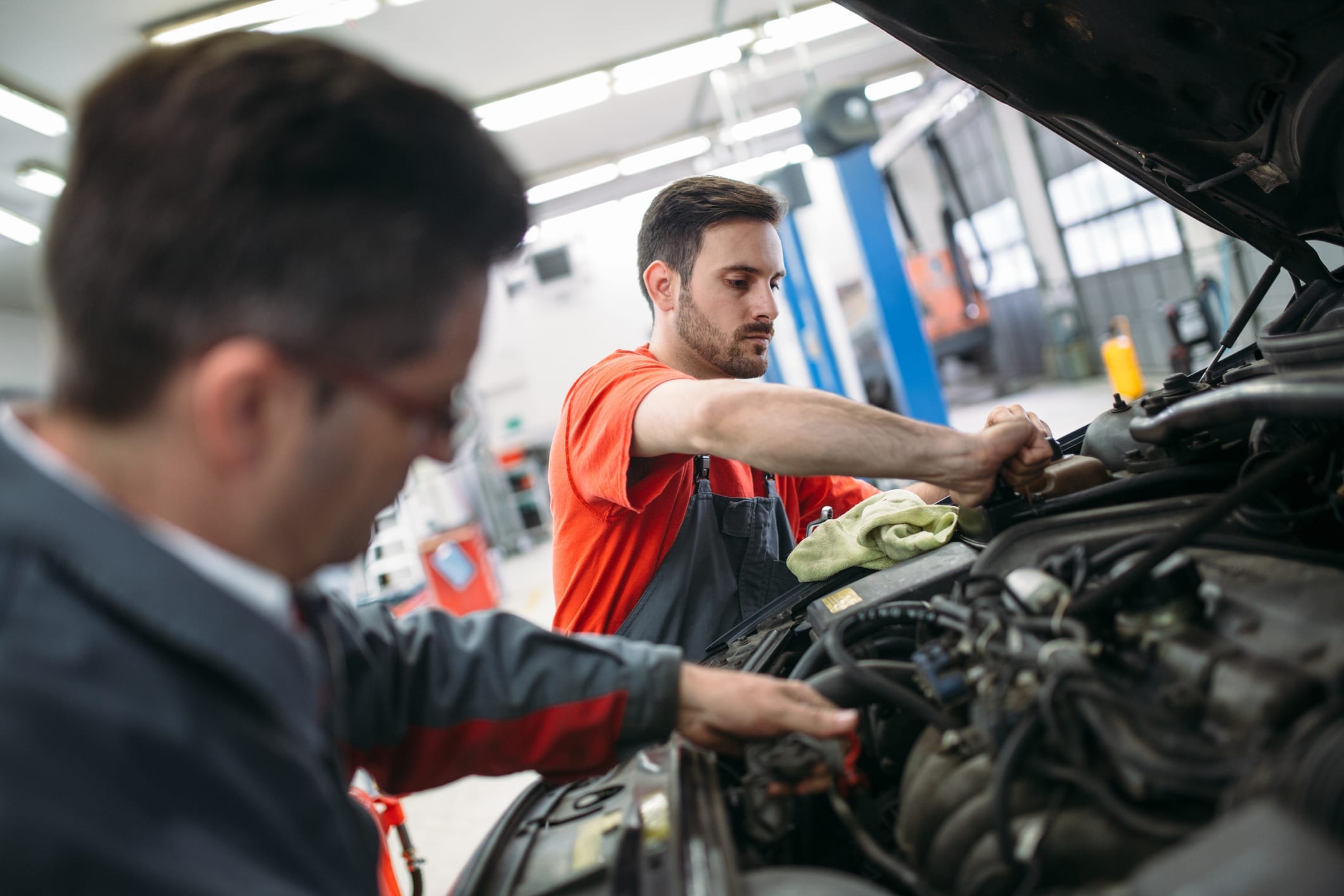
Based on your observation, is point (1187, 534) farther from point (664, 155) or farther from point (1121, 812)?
point (664, 155)

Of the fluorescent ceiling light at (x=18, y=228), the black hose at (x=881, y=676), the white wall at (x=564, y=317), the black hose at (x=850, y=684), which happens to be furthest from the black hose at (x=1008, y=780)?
the white wall at (x=564, y=317)

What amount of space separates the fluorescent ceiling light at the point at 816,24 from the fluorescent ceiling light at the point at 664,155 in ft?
6.92

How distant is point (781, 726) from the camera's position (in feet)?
2.81

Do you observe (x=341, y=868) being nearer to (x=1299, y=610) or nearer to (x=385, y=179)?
(x=385, y=179)

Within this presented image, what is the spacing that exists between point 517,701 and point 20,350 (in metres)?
10.2

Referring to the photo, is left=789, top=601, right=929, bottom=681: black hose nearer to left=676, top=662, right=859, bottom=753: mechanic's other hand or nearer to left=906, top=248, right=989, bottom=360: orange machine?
left=676, top=662, right=859, bottom=753: mechanic's other hand

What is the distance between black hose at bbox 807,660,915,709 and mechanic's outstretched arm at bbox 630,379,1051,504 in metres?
0.28

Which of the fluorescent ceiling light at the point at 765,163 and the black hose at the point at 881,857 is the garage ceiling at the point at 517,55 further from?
the black hose at the point at 881,857

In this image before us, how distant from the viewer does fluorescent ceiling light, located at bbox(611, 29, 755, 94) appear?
6.33 metres

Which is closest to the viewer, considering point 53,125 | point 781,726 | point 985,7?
point 781,726

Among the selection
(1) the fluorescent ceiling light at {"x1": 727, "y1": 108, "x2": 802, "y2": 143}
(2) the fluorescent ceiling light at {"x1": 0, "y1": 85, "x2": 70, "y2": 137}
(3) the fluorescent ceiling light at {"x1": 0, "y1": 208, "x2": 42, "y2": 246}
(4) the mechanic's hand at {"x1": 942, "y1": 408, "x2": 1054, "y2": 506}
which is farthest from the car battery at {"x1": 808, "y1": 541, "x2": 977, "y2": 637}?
(1) the fluorescent ceiling light at {"x1": 727, "y1": 108, "x2": 802, "y2": 143}

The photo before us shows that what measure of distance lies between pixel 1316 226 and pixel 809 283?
535cm

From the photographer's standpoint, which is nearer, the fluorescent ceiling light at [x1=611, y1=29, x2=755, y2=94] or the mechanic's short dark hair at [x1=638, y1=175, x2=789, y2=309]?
the mechanic's short dark hair at [x1=638, y1=175, x2=789, y2=309]

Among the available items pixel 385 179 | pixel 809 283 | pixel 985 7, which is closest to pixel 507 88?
pixel 809 283
